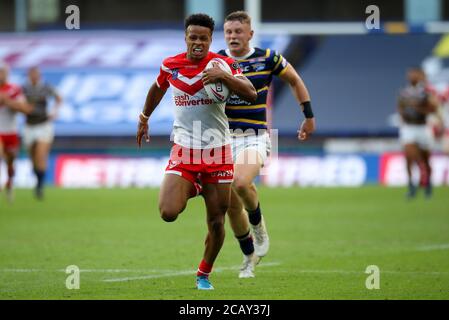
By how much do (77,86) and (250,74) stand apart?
20094mm

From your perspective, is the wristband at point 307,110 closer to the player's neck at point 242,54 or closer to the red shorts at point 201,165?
the player's neck at point 242,54

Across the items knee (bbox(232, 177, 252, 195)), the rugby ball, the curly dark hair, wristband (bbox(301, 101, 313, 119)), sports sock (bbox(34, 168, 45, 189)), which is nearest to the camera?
the rugby ball

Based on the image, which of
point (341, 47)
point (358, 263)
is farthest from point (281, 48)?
point (358, 263)

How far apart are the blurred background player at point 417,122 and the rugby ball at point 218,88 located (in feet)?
47.8

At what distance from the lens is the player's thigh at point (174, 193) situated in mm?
9648

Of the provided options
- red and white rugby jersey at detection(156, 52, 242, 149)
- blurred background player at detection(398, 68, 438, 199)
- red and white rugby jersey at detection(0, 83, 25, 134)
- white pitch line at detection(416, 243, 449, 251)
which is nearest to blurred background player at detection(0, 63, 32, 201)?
red and white rugby jersey at detection(0, 83, 25, 134)

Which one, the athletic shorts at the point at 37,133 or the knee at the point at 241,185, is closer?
the knee at the point at 241,185

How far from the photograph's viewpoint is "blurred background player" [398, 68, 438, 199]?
77.9 feet

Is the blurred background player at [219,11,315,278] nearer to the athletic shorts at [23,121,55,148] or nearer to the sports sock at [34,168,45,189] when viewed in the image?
the sports sock at [34,168,45,189]

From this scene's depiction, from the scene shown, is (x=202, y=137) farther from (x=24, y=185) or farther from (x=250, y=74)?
(x=24, y=185)

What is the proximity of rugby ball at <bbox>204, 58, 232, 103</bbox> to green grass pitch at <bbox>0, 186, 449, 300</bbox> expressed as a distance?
5.67 feet

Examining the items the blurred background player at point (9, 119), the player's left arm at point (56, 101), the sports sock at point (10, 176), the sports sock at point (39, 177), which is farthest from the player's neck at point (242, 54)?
the player's left arm at point (56, 101)

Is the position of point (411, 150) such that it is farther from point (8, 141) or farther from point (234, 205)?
point (234, 205)
